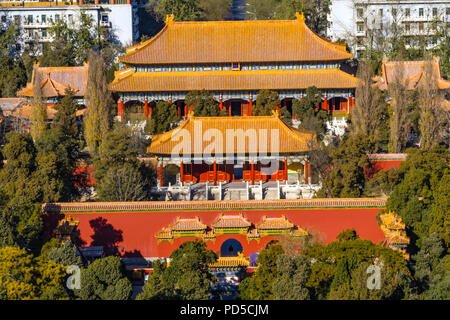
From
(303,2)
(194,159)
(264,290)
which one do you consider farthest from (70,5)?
(264,290)

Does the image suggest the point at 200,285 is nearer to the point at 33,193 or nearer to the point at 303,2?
the point at 33,193

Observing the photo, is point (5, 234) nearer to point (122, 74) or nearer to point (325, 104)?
point (325, 104)

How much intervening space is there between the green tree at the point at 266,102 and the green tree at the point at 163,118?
13.3ft

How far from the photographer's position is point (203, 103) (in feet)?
159

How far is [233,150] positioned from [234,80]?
35.9ft

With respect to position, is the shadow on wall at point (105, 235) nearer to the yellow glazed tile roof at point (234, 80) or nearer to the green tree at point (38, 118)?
the green tree at point (38, 118)

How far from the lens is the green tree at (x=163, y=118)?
4722cm

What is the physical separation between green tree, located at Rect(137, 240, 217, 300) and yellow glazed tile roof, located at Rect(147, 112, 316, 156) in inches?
464

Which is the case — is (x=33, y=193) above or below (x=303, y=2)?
below

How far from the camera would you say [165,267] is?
30.8m

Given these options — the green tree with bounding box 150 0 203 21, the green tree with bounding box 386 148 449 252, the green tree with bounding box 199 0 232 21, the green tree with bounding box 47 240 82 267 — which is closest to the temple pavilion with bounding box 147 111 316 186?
the green tree with bounding box 386 148 449 252

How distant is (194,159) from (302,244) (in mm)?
9217

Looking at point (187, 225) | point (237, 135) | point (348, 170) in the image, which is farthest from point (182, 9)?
point (187, 225)

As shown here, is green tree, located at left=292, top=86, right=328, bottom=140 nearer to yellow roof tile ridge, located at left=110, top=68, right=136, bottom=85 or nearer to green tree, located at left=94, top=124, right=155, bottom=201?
green tree, located at left=94, top=124, right=155, bottom=201
